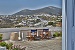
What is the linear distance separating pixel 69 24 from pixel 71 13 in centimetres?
16

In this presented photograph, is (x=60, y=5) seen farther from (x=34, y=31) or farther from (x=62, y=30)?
(x=34, y=31)

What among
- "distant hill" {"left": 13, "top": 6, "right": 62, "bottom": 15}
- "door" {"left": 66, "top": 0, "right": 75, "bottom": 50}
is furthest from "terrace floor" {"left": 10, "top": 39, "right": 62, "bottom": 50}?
"distant hill" {"left": 13, "top": 6, "right": 62, "bottom": 15}

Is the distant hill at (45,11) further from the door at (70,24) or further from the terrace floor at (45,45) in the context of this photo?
the terrace floor at (45,45)

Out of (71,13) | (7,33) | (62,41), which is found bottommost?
(62,41)

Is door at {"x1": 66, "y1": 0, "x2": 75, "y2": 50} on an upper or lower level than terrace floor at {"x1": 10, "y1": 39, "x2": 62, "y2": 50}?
upper

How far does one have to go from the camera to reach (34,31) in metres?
2.23

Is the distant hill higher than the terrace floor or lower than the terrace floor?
higher

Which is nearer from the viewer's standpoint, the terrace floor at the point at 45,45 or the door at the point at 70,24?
the door at the point at 70,24

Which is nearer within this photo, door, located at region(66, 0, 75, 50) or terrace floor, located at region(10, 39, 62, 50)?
door, located at region(66, 0, 75, 50)

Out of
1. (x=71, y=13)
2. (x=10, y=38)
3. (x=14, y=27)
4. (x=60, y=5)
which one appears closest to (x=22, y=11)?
(x=14, y=27)

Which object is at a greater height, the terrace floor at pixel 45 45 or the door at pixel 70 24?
the door at pixel 70 24

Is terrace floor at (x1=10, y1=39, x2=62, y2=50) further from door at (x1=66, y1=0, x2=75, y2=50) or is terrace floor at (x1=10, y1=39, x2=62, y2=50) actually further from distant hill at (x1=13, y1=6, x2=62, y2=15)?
distant hill at (x1=13, y1=6, x2=62, y2=15)

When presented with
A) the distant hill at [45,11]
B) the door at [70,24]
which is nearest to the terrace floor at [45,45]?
the door at [70,24]

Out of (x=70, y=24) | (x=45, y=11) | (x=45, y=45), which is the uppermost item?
(x=45, y=11)
